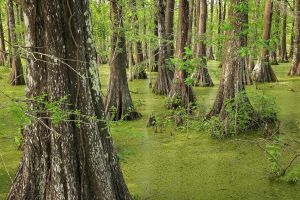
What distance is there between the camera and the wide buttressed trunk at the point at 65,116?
295 cm

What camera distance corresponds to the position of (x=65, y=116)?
9.36 ft

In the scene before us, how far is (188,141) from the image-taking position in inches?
240

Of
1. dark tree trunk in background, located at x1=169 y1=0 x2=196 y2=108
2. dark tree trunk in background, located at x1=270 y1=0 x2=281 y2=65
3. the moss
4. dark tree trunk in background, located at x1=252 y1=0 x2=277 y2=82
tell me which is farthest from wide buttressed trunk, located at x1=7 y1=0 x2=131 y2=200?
dark tree trunk in background, located at x1=252 y1=0 x2=277 y2=82

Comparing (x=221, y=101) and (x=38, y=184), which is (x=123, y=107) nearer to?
(x=221, y=101)

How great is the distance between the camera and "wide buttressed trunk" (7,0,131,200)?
295 centimetres

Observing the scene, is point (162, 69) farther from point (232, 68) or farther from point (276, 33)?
point (276, 33)

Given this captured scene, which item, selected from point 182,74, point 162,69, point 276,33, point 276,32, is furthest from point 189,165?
point 276,32

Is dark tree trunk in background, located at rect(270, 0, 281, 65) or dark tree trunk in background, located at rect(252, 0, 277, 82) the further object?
dark tree trunk in background, located at rect(252, 0, 277, 82)

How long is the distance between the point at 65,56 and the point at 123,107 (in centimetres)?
451

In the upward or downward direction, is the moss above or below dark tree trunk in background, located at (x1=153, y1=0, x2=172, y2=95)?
below

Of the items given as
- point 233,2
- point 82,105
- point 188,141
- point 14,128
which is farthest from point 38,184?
point 233,2

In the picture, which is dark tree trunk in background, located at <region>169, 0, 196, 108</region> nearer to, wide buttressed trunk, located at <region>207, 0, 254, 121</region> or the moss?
the moss

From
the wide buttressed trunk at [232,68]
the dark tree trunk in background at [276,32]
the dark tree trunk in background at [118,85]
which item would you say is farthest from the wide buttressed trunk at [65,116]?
the dark tree trunk in background at [118,85]

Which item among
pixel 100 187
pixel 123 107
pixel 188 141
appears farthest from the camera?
pixel 123 107
